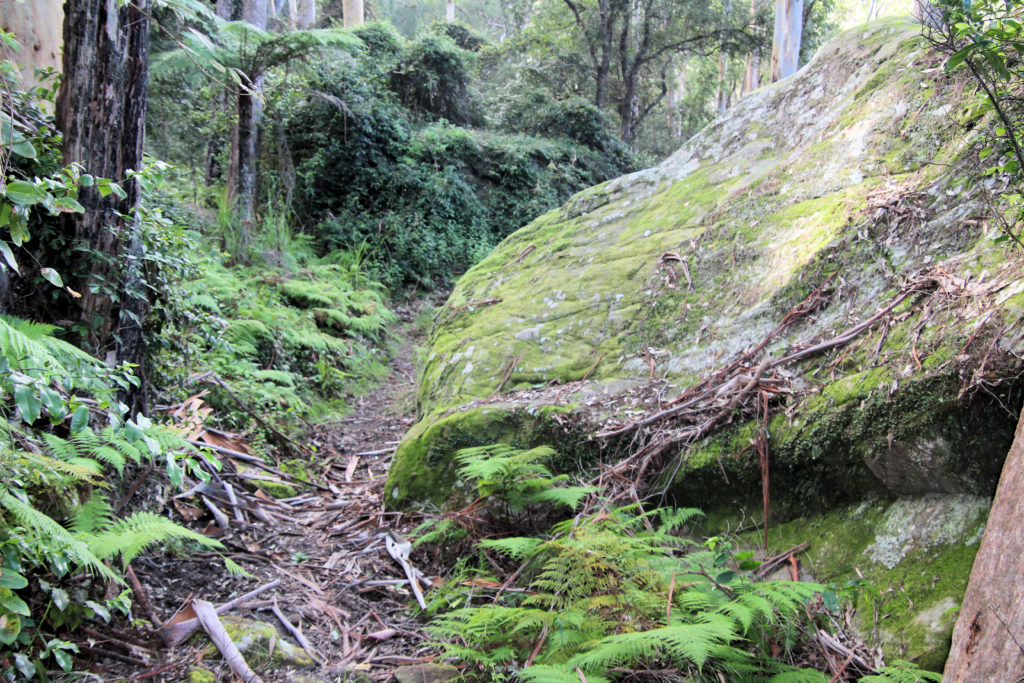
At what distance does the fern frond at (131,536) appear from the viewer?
238cm

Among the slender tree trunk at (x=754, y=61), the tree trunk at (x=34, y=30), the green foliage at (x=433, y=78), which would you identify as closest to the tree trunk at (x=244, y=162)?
the green foliage at (x=433, y=78)

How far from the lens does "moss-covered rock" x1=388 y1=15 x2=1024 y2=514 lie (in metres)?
2.32

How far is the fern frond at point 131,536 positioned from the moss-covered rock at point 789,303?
5.00 ft

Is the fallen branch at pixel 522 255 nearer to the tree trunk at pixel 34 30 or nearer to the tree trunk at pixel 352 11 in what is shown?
the tree trunk at pixel 34 30

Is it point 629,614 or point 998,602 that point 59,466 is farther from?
point 998,602

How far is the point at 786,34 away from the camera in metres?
14.4

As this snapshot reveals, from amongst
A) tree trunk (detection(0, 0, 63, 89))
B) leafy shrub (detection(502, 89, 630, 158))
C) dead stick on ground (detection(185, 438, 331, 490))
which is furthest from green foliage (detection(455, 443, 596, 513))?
leafy shrub (detection(502, 89, 630, 158))

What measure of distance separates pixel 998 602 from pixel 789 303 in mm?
2005

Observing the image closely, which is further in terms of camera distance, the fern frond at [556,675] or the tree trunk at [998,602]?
the fern frond at [556,675]

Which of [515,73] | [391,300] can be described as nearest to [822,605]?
[391,300]

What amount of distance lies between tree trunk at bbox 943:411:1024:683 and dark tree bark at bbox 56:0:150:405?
402cm

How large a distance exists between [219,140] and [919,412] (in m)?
13.3

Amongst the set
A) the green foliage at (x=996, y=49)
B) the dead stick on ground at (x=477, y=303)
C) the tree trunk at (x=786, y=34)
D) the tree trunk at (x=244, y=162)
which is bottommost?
the dead stick on ground at (x=477, y=303)

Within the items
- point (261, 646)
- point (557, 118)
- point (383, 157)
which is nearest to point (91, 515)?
point (261, 646)
